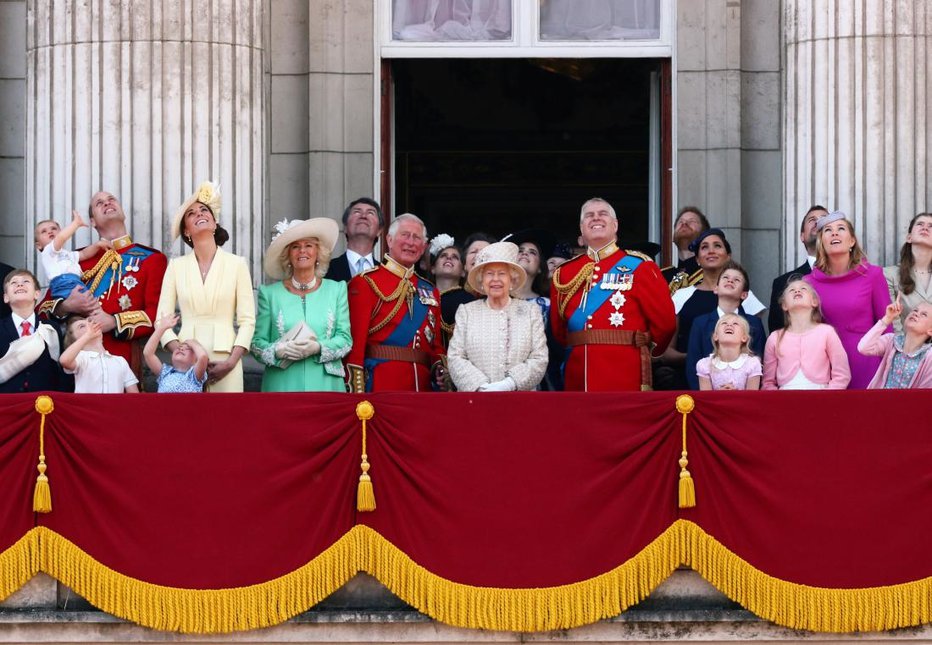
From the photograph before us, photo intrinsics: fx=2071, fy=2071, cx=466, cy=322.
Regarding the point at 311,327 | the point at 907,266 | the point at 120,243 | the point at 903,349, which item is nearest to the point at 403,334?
the point at 311,327

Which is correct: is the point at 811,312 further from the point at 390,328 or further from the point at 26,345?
the point at 26,345

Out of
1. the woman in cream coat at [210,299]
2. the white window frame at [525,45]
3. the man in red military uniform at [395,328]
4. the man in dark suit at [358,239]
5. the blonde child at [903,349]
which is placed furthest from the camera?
the white window frame at [525,45]

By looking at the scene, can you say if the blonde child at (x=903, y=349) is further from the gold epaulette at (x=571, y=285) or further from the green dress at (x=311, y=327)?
the green dress at (x=311, y=327)

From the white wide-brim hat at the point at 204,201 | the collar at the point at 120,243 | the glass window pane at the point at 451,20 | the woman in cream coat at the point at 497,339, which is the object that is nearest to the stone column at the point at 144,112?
the collar at the point at 120,243

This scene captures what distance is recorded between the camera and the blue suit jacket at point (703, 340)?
1216 cm

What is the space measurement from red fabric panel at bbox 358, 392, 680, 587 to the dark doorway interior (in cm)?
1167

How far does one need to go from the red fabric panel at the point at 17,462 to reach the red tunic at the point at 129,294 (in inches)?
49.3

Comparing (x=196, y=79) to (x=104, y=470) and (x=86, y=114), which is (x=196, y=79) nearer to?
(x=86, y=114)

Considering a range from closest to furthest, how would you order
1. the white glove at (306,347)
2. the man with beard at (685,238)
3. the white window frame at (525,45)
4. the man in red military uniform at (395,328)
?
1. the white glove at (306,347)
2. the man in red military uniform at (395,328)
3. the man with beard at (685,238)
4. the white window frame at (525,45)

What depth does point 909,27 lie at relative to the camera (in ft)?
44.9

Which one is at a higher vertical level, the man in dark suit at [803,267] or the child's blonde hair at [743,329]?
the man in dark suit at [803,267]

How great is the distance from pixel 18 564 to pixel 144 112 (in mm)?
3695

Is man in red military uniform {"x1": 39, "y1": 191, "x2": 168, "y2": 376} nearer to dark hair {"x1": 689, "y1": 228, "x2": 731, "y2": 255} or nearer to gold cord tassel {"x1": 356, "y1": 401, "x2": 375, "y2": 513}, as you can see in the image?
gold cord tassel {"x1": 356, "y1": 401, "x2": 375, "y2": 513}

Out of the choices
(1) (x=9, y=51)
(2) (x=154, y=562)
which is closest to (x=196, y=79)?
(1) (x=9, y=51)
